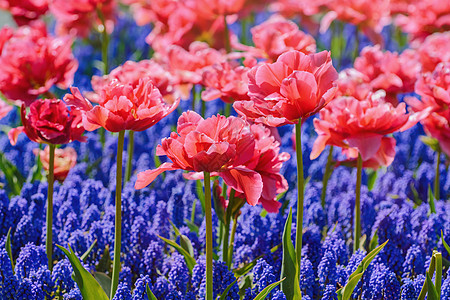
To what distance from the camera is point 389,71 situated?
2248 mm

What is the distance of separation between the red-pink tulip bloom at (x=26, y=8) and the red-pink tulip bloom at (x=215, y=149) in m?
2.10

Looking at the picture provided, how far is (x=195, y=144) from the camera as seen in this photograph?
4.03 ft

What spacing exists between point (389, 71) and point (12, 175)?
1.52 m

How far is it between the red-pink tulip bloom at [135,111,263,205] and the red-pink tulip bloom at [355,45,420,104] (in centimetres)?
110

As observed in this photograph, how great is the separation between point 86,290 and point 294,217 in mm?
783

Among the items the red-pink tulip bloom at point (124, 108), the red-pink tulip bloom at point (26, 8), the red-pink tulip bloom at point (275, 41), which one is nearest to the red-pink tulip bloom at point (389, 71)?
the red-pink tulip bloom at point (275, 41)

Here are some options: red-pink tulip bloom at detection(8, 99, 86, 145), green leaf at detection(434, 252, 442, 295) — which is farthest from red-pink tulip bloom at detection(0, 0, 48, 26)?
green leaf at detection(434, 252, 442, 295)

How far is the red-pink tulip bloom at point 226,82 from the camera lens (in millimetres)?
1764

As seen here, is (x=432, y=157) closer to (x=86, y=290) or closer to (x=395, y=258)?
(x=395, y=258)

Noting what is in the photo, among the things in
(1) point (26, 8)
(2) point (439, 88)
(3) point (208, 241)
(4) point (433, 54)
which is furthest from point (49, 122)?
(1) point (26, 8)

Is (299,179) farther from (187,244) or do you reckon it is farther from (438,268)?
(187,244)

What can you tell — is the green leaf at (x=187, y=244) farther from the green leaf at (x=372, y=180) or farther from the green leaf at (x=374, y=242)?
the green leaf at (x=372, y=180)

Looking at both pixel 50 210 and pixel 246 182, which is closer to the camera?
pixel 246 182

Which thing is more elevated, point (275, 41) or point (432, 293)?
point (275, 41)
